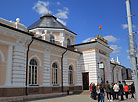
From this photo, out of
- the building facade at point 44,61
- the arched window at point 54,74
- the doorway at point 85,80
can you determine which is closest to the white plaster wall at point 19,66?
the building facade at point 44,61

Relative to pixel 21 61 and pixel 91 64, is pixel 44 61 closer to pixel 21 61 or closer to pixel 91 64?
pixel 21 61

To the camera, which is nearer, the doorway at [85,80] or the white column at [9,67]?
the white column at [9,67]

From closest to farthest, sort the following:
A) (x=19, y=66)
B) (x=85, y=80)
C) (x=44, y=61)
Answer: (x=19, y=66), (x=44, y=61), (x=85, y=80)

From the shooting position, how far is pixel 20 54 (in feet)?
41.7

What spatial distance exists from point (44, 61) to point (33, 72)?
1.70 meters

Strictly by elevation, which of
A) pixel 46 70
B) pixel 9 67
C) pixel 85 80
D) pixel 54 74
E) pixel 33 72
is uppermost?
pixel 9 67

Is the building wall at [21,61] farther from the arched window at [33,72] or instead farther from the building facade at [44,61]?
the arched window at [33,72]

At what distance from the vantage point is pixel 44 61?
15570 millimetres

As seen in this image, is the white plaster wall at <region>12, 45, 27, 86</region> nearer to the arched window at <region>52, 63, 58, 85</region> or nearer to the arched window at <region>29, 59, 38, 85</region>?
the arched window at <region>29, 59, 38, 85</region>

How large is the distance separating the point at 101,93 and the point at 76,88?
10.0 m

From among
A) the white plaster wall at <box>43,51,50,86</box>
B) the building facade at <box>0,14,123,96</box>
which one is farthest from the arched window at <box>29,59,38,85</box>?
the white plaster wall at <box>43,51,50,86</box>

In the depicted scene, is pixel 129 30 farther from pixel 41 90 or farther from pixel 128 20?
pixel 41 90

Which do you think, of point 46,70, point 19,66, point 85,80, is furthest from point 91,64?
point 19,66

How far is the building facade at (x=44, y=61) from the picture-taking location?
38.6ft
